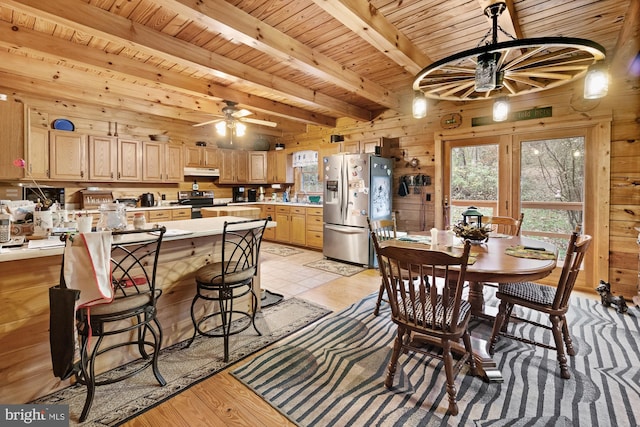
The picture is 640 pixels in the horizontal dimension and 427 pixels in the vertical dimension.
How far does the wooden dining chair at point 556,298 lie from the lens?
194 cm

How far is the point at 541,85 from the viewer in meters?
2.40

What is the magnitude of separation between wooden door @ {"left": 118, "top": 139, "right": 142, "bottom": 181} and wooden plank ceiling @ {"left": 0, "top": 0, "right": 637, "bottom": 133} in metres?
1.26

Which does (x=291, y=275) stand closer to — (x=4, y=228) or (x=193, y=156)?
(x=4, y=228)

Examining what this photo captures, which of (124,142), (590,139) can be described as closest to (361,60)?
(590,139)

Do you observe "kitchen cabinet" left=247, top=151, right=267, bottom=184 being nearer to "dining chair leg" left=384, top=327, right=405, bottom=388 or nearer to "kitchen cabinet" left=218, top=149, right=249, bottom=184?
"kitchen cabinet" left=218, top=149, right=249, bottom=184

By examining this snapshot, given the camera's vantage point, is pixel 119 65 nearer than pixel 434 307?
No

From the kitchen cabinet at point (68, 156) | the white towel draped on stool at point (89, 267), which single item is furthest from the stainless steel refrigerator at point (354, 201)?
the kitchen cabinet at point (68, 156)

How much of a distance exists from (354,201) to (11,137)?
13.2 feet

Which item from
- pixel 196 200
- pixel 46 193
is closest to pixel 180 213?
pixel 196 200

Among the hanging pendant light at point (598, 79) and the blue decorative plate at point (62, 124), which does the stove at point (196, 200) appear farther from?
the hanging pendant light at point (598, 79)

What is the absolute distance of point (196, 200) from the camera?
235 inches

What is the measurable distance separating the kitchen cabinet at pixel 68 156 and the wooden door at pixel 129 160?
0.47m

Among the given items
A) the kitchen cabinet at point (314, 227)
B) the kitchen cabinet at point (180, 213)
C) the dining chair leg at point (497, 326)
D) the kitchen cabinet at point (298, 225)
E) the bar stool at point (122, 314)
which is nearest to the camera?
the bar stool at point (122, 314)

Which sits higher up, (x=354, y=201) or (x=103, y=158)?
(x=103, y=158)
